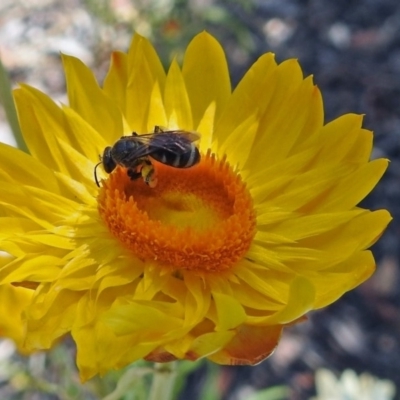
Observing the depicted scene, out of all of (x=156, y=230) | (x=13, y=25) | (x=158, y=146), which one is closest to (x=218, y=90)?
(x=158, y=146)

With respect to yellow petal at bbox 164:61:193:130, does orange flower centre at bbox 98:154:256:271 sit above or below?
below

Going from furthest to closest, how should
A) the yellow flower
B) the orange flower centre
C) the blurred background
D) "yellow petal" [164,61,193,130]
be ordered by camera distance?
1. the blurred background
2. "yellow petal" [164,61,193,130]
3. the orange flower centre
4. the yellow flower

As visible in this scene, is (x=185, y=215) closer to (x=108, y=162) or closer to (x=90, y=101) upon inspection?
(x=108, y=162)

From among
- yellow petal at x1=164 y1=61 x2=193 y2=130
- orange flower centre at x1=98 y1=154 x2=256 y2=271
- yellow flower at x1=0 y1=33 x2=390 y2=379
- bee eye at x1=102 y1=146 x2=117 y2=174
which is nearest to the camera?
yellow flower at x1=0 y1=33 x2=390 y2=379

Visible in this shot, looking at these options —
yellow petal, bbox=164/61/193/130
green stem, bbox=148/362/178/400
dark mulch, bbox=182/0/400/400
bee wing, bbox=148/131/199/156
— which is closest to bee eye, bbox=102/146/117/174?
bee wing, bbox=148/131/199/156

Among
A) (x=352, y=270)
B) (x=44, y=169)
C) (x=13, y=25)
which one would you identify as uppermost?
(x=44, y=169)

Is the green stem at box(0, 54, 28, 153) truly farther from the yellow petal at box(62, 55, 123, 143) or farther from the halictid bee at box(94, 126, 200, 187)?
the halictid bee at box(94, 126, 200, 187)

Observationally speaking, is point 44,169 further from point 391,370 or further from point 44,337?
point 391,370
